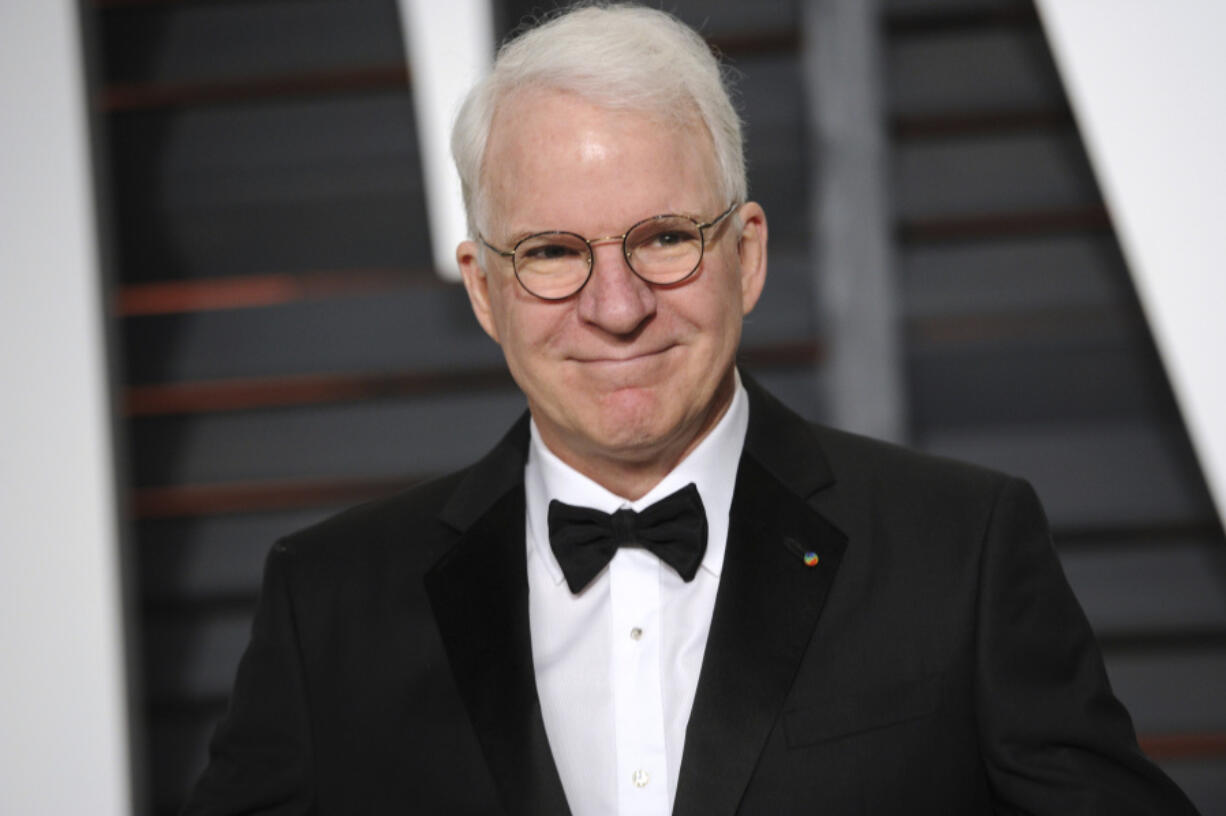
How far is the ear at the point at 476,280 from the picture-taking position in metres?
1.67

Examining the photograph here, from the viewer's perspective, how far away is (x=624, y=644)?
1578mm

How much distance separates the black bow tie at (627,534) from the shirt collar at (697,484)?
0.04 meters

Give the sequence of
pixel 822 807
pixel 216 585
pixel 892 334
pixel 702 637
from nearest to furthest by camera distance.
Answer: pixel 822 807, pixel 702 637, pixel 892 334, pixel 216 585

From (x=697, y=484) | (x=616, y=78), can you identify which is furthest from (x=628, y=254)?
(x=697, y=484)

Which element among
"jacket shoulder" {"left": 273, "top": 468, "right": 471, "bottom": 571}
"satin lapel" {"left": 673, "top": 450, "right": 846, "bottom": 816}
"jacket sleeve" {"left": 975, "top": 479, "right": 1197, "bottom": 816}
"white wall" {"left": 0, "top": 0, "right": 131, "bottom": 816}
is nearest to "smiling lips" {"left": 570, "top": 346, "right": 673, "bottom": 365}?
"satin lapel" {"left": 673, "top": 450, "right": 846, "bottom": 816}

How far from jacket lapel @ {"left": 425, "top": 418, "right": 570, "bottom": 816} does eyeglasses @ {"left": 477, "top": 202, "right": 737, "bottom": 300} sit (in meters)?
0.33

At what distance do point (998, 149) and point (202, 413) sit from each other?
191 centimetres

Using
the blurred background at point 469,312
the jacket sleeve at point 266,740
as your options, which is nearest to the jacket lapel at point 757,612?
the jacket sleeve at point 266,740

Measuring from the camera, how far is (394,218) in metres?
2.99

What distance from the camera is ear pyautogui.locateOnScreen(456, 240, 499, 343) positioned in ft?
5.48

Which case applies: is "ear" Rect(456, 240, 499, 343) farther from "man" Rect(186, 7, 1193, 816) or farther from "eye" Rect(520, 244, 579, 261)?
"eye" Rect(520, 244, 579, 261)

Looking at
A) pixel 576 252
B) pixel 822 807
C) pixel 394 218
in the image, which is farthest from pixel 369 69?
pixel 822 807

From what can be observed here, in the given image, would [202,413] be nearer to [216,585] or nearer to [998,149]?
[216,585]

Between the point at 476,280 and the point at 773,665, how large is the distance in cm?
62
